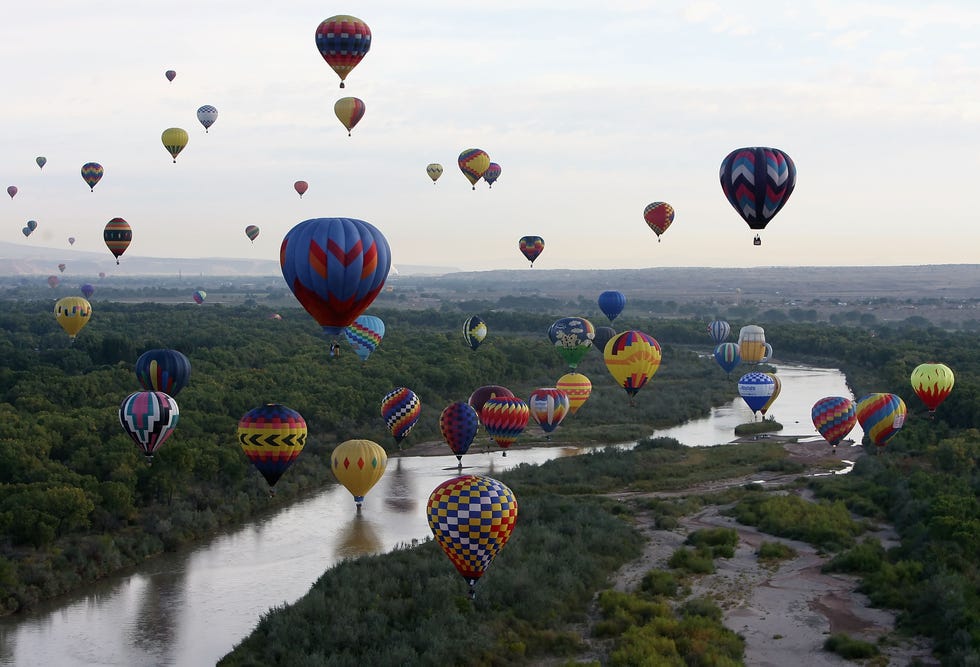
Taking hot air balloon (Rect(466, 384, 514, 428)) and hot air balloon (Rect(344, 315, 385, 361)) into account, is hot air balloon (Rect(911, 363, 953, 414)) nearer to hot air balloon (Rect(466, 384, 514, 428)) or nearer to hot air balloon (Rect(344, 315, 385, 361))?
hot air balloon (Rect(466, 384, 514, 428))

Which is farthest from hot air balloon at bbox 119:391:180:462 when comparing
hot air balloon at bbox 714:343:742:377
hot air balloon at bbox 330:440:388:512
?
hot air balloon at bbox 714:343:742:377

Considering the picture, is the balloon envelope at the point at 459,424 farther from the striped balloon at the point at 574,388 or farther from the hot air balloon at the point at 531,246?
the hot air balloon at the point at 531,246

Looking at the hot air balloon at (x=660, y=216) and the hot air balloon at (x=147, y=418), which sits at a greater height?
the hot air balloon at (x=660, y=216)

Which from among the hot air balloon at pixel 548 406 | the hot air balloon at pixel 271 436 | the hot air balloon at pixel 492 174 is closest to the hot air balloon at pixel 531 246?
the hot air balloon at pixel 492 174

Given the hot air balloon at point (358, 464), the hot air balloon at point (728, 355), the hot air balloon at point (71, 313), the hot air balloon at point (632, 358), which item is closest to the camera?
the hot air balloon at point (358, 464)

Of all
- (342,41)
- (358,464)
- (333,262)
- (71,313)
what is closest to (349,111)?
(342,41)
